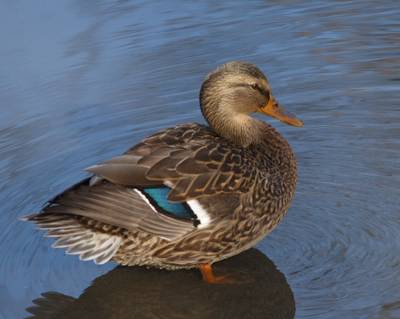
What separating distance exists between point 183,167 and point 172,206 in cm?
23

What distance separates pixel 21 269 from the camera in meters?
5.93

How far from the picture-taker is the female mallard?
558 centimetres

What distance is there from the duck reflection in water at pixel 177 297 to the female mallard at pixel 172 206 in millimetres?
129

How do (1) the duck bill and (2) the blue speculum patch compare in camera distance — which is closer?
(2) the blue speculum patch

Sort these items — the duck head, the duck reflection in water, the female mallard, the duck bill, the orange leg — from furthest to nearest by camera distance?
the duck bill, the duck head, the orange leg, the female mallard, the duck reflection in water

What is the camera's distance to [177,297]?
569cm

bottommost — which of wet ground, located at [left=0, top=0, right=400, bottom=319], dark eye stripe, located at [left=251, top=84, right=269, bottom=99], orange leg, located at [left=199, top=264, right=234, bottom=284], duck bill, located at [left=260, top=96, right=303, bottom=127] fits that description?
orange leg, located at [left=199, top=264, right=234, bottom=284]

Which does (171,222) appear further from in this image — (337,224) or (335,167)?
(335,167)

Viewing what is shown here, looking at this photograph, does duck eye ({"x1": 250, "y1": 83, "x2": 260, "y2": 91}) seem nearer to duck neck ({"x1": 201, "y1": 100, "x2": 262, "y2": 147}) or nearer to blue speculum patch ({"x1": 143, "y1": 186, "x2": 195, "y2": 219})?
duck neck ({"x1": 201, "y1": 100, "x2": 262, "y2": 147})

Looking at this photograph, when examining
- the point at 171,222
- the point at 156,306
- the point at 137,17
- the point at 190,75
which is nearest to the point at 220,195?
the point at 171,222

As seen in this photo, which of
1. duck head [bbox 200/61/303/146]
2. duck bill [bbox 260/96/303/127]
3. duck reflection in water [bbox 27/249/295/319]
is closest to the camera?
duck reflection in water [bbox 27/249/295/319]

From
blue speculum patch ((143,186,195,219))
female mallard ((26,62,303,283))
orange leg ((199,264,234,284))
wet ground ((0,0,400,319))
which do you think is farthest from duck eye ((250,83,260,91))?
orange leg ((199,264,234,284))

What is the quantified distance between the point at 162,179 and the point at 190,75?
2602 mm

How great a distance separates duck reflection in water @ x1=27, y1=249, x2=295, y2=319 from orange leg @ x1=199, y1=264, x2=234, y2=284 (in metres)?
0.04
